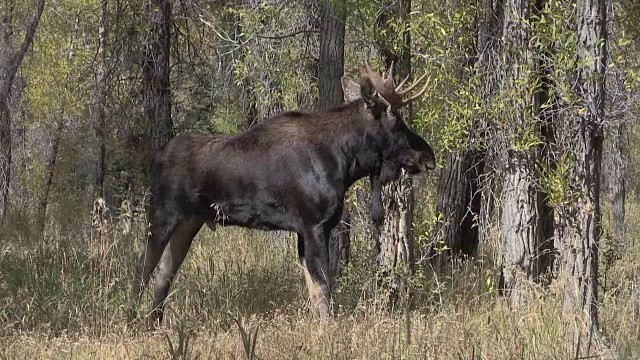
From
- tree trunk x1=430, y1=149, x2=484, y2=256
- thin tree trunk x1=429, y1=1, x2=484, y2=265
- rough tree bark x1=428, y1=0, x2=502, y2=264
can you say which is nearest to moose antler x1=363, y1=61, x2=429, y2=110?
rough tree bark x1=428, y1=0, x2=502, y2=264

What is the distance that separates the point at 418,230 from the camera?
30.2ft

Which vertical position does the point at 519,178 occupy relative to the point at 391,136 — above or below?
below

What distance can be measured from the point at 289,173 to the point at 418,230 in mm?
1588

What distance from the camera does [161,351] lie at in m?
6.64

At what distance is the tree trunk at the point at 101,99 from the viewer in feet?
37.9

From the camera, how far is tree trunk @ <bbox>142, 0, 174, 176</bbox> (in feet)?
36.5

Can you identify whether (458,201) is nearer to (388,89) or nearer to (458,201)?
(458,201)

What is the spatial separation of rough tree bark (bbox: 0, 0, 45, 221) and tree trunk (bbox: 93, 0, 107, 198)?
38.5 inches

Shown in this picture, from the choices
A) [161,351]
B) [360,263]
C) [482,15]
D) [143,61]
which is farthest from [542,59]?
[143,61]

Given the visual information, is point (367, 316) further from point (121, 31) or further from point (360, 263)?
point (121, 31)

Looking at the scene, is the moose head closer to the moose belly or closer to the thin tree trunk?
the moose belly

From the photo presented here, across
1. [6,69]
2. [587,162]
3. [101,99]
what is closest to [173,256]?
[101,99]

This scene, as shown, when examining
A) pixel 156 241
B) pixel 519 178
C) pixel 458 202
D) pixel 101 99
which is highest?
pixel 101 99

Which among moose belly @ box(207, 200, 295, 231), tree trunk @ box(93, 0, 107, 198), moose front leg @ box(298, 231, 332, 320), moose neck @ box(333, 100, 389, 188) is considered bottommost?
moose front leg @ box(298, 231, 332, 320)
